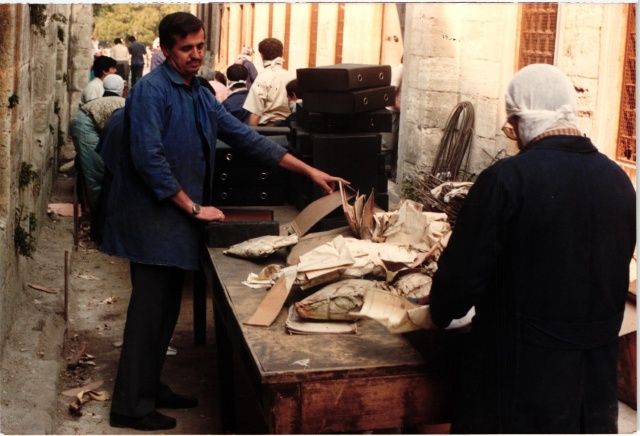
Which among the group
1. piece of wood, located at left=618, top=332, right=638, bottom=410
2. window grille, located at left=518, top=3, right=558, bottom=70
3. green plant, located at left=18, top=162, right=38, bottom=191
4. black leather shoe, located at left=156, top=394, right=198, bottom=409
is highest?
window grille, located at left=518, top=3, right=558, bottom=70

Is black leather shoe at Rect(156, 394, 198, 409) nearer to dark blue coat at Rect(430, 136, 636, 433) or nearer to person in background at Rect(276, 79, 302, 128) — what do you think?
dark blue coat at Rect(430, 136, 636, 433)

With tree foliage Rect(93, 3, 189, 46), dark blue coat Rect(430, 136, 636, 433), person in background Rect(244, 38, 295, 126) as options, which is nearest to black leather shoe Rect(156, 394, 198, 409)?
dark blue coat Rect(430, 136, 636, 433)

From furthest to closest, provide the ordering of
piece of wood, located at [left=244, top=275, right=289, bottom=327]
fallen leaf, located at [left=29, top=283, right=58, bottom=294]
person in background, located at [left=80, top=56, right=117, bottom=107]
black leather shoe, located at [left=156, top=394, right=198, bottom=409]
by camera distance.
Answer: person in background, located at [left=80, top=56, right=117, bottom=107]
fallen leaf, located at [left=29, top=283, right=58, bottom=294]
black leather shoe, located at [left=156, top=394, right=198, bottom=409]
piece of wood, located at [left=244, top=275, right=289, bottom=327]

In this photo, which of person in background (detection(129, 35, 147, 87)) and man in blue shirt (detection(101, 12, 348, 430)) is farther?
person in background (detection(129, 35, 147, 87))

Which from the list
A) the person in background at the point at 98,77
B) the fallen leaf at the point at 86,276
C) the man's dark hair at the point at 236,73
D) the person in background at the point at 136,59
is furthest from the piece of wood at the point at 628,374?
the person in background at the point at 136,59

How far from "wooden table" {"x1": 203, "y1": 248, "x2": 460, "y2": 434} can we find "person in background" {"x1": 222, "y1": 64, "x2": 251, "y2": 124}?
20.2 ft

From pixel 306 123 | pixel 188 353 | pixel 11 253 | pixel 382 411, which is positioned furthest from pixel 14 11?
pixel 382 411

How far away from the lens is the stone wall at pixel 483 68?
7598 millimetres

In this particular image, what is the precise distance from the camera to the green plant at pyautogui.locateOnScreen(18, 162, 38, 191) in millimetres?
6656

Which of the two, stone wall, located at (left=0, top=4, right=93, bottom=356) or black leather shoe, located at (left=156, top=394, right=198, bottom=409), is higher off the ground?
stone wall, located at (left=0, top=4, right=93, bottom=356)

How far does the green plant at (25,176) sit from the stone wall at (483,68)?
4.13 meters

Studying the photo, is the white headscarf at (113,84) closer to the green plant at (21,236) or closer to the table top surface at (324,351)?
the green plant at (21,236)

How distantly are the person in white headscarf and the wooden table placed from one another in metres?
0.25

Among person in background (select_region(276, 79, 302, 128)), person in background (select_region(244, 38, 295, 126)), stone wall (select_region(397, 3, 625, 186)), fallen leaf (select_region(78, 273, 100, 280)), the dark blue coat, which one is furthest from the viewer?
person in background (select_region(244, 38, 295, 126))
